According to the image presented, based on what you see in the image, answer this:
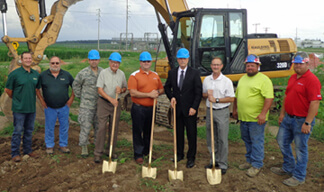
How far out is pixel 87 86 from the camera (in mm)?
5215

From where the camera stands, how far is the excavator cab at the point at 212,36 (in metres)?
7.36

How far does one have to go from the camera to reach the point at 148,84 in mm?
4887

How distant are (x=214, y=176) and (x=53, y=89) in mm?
3231

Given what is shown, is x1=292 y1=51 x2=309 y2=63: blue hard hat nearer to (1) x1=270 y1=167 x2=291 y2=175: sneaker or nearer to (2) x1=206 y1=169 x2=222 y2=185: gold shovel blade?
(1) x1=270 y1=167 x2=291 y2=175: sneaker

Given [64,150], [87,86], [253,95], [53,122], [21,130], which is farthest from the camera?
[64,150]

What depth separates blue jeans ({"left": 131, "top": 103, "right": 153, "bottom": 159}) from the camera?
4988 millimetres

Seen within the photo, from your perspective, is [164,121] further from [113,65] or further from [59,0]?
[59,0]

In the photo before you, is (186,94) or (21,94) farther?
(21,94)

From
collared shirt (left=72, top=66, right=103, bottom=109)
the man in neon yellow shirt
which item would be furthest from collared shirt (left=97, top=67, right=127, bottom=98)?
the man in neon yellow shirt

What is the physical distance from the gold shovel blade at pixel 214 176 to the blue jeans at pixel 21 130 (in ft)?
10.9

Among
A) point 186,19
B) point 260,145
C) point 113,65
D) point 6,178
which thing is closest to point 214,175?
point 260,145

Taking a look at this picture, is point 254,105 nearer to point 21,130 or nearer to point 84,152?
point 84,152

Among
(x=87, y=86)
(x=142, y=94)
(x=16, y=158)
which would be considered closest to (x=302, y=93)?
(x=142, y=94)

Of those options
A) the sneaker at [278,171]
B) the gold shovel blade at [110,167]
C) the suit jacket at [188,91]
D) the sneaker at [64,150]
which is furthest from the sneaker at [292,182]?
the sneaker at [64,150]
